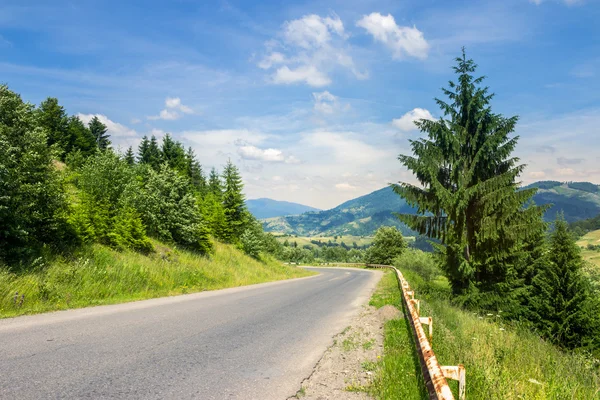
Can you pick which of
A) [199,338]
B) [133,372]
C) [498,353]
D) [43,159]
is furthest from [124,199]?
[498,353]

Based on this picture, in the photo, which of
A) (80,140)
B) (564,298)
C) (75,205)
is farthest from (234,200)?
(80,140)

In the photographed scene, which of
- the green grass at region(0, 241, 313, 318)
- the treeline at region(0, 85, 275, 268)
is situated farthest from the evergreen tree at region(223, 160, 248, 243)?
the green grass at region(0, 241, 313, 318)

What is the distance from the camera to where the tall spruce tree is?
16.5 meters

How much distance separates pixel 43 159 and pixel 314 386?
1319cm

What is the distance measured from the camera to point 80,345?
5.70 m

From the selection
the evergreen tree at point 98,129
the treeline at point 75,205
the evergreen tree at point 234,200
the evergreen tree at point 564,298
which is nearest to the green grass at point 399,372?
the treeline at point 75,205

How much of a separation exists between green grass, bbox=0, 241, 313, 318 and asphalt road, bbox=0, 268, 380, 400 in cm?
132

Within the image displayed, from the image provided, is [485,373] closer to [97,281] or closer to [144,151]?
[97,281]

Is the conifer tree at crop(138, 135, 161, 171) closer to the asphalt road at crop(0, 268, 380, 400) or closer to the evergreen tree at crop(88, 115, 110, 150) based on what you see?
the evergreen tree at crop(88, 115, 110, 150)

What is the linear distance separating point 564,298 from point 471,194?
7.94m

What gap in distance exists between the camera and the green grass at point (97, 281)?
29.9ft

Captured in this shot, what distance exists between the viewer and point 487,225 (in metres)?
16.5

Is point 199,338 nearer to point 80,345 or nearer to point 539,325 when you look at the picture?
point 80,345

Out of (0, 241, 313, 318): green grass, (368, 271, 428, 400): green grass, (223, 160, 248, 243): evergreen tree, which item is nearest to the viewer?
(368, 271, 428, 400): green grass
